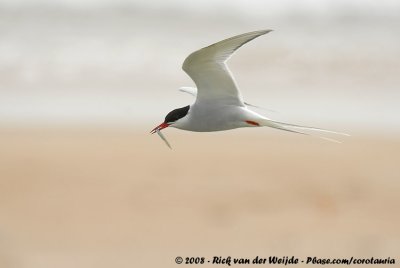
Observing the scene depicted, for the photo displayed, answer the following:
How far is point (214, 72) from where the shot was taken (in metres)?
4.23

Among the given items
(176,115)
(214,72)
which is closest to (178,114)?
(176,115)

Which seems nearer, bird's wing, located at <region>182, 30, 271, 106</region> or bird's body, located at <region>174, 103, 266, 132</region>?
bird's wing, located at <region>182, 30, 271, 106</region>

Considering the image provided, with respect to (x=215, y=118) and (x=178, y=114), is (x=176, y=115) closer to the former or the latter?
(x=178, y=114)

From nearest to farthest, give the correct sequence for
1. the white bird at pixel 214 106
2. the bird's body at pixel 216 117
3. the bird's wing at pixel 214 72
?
the bird's wing at pixel 214 72, the white bird at pixel 214 106, the bird's body at pixel 216 117

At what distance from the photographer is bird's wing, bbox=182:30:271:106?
4094 mm

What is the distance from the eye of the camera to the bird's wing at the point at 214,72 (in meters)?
4.09

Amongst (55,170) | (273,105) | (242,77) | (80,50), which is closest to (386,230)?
(55,170)

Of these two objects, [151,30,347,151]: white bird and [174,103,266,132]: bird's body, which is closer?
[151,30,347,151]: white bird

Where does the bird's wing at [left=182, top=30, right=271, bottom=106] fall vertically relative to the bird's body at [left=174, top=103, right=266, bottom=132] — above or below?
above

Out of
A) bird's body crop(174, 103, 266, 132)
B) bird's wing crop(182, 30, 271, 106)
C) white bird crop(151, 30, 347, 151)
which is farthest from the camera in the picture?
bird's body crop(174, 103, 266, 132)

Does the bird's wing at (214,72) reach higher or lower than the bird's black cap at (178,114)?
higher

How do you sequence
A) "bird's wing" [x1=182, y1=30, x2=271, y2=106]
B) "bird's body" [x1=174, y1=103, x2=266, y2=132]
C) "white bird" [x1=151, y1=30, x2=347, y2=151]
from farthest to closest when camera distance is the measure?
"bird's body" [x1=174, y1=103, x2=266, y2=132] < "white bird" [x1=151, y1=30, x2=347, y2=151] < "bird's wing" [x1=182, y1=30, x2=271, y2=106]

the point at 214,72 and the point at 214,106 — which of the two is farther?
the point at 214,106

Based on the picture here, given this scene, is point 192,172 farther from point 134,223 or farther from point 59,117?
point 59,117
